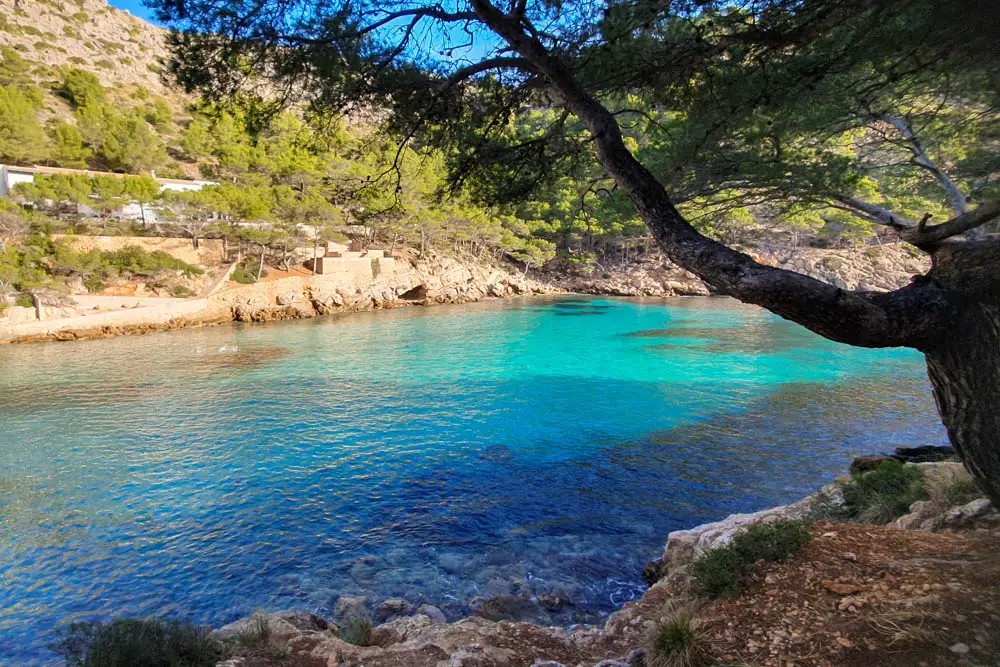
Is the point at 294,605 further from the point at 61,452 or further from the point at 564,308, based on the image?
the point at 564,308

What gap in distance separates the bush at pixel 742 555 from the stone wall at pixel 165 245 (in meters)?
29.3

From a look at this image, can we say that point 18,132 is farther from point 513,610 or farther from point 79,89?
point 513,610

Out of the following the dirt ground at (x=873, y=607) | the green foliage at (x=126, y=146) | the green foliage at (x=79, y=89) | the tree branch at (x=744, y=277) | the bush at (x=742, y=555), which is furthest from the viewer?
the green foliage at (x=79, y=89)

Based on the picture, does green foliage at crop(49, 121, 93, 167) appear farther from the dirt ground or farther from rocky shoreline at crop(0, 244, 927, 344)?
the dirt ground

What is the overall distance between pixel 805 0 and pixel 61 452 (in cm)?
1278

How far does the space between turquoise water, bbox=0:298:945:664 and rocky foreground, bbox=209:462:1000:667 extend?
4.65 ft

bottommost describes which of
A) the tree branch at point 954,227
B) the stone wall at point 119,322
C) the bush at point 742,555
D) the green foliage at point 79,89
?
the bush at point 742,555

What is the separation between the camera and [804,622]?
2.89 metres

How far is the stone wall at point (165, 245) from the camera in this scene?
25000mm

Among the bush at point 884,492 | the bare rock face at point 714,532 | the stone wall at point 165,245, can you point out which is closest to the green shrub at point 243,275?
the stone wall at point 165,245

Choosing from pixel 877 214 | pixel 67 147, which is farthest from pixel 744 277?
pixel 67 147

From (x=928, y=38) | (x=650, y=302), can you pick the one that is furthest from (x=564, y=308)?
(x=928, y=38)

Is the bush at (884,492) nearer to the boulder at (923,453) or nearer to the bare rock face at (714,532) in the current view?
the bare rock face at (714,532)

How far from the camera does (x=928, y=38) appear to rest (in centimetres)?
427
